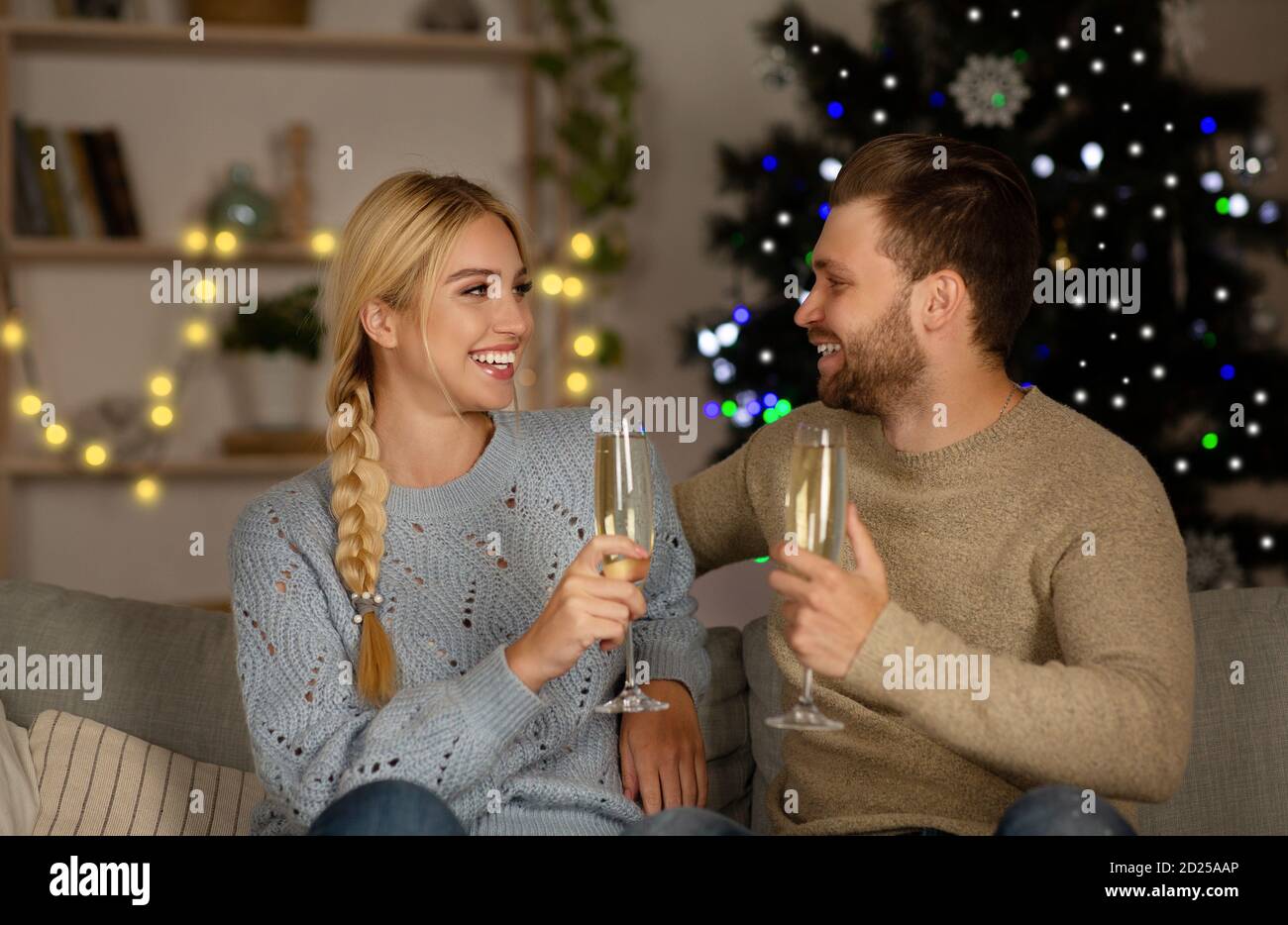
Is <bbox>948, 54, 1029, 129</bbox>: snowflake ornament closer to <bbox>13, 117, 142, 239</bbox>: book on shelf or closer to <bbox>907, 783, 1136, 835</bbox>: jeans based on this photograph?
<bbox>907, 783, 1136, 835</bbox>: jeans

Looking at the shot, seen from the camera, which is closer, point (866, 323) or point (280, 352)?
point (866, 323)

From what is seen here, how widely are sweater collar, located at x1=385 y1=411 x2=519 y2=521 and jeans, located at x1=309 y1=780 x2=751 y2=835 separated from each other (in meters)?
0.45

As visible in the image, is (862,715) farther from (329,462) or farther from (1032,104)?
(1032,104)

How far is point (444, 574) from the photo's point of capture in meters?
1.71

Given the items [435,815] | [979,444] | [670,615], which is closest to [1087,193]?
[979,444]

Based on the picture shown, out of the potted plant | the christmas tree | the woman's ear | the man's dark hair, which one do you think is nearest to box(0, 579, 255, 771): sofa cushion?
the woman's ear

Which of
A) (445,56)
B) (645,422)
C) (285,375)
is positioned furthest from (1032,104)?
(285,375)

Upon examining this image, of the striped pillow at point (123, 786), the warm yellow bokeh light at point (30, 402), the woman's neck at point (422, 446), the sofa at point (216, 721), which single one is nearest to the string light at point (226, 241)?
the warm yellow bokeh light at point (30, 402)

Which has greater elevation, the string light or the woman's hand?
the string light

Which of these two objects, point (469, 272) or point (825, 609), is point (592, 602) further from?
point (469, 272)

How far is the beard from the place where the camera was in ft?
5.56

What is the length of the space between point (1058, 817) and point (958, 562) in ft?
1.37

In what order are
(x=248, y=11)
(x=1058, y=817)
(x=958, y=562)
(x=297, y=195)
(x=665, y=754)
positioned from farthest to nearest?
(x=297, y=195), (x=248, y=11), (x=665, y=754), (x=958, y=562), (x=1058, y=817)

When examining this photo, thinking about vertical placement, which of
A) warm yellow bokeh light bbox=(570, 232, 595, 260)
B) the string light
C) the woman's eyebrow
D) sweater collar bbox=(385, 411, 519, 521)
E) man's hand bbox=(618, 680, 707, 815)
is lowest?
man's hand bbox=(618, 680, 707, 815)
